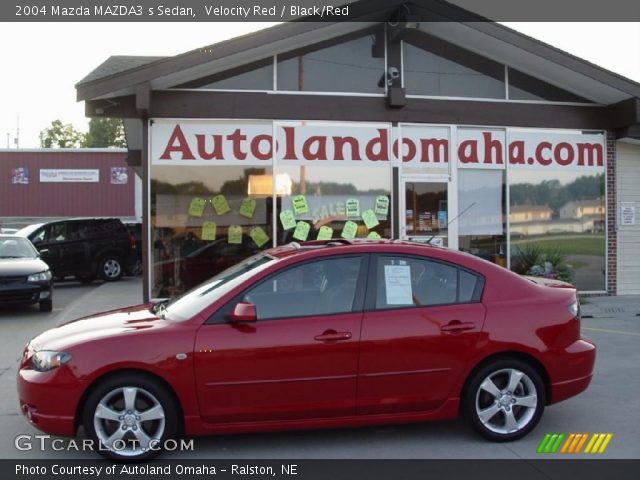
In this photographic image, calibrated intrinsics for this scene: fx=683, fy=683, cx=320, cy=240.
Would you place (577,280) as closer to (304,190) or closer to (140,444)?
(304,190)

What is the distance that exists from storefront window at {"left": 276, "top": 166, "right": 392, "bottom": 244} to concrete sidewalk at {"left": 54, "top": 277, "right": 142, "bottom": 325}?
3544 millimetres

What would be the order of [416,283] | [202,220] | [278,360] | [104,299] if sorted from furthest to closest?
[104,299] → [202,220] → [416,283] → [278,360]

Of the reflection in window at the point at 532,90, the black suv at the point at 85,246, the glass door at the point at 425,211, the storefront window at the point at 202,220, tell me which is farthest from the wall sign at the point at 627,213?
the black suv at the point at 85,246

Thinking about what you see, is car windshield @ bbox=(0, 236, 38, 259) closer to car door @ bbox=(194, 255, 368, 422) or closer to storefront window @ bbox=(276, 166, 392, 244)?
storefront window @ bbox=(276, 166, 392, 244)

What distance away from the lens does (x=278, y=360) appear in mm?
4758

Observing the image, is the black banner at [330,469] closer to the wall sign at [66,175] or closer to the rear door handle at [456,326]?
the rear door handle at [456,326]

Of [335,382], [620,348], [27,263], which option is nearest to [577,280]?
[620,348]

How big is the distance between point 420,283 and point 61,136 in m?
84.9

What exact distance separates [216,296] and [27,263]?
323 inches

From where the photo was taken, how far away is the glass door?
11.8 m

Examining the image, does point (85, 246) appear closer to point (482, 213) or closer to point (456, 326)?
point (482, 213)

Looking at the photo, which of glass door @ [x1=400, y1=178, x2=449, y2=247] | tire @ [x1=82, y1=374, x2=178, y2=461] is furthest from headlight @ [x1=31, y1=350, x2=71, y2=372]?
glass door @ [x1=400, y1=178, x2=449, y2=247]

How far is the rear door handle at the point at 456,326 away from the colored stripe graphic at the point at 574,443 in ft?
3.36

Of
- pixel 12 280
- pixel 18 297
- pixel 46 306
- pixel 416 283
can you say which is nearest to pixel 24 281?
pixel 12 280
